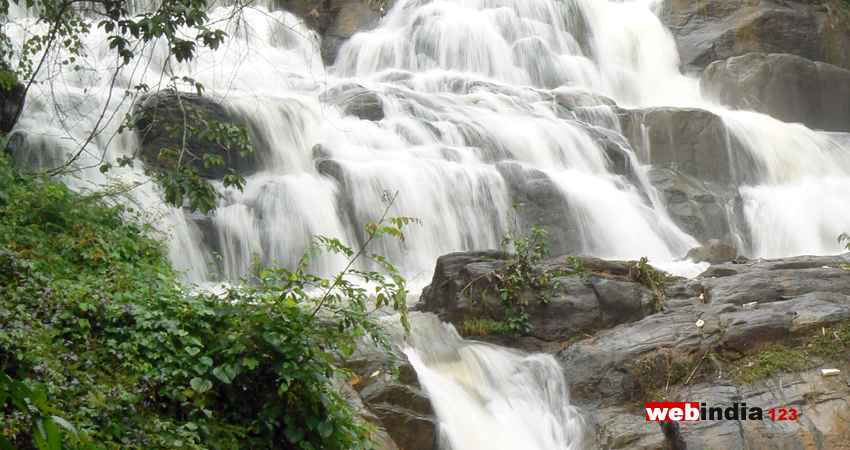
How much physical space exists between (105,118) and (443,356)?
7.55m

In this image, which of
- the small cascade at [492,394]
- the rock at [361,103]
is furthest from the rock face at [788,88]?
the small cascade at [492,394]

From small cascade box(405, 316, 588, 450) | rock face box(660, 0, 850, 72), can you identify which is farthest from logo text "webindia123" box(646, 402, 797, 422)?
rock face box(660, 0, 850, 72)

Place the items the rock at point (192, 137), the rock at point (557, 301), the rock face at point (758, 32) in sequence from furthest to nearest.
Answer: the rock face at point (758, 32)
the rock at point (192, 137)
the rock at point (557, 301)

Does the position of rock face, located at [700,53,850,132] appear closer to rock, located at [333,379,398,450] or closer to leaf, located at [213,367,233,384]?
rock, located at [333,379,398,450]

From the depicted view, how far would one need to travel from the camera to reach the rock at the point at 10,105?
27.1ft

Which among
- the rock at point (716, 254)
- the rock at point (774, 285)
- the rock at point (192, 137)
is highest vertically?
the rock at point (192, 137)

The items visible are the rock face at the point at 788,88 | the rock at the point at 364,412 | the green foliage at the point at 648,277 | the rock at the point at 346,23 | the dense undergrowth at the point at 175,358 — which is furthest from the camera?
the rock at the point at 346,23

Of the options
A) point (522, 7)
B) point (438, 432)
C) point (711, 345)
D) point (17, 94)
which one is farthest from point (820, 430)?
point (522, 7)

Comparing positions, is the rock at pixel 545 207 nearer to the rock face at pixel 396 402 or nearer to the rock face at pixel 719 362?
the rock face at pixel 719 362

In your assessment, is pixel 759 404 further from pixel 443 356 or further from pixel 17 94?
pixel 17 94

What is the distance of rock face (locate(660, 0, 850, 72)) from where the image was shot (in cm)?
1884

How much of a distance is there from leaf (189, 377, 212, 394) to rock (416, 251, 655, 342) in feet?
12.6

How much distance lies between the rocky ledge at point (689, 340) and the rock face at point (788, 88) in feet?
31.9

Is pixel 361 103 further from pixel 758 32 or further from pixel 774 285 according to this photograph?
pixel 758 32
